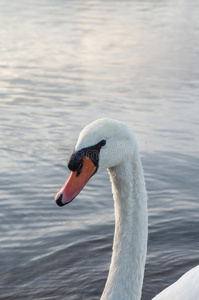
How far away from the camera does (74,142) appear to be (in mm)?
9062

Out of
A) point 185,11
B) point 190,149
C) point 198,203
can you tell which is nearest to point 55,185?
point 198,203

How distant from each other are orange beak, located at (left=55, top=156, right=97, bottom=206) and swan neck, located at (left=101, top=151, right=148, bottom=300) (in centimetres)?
34

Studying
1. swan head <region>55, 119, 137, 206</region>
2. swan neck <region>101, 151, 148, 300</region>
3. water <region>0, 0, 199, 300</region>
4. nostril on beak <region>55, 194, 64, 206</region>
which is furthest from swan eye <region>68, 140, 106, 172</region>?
water <region>0, 0, 199, 300</region>

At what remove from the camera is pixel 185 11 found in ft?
99.5

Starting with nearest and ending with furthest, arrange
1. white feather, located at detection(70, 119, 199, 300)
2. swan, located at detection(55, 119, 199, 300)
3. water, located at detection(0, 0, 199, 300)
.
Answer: swan, located at detection(55, 119, 199, 300), white feather, located at detection(70, 119, 199, 300), water, located at detection(0, 0, 199, 300)

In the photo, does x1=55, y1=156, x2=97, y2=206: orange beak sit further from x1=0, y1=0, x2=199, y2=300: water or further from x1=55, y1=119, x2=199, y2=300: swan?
x1=0, y1=0, x2=199, y2=300: water

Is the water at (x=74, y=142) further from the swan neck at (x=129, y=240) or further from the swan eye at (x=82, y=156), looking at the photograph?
the swan eye at (x=82, y=156)

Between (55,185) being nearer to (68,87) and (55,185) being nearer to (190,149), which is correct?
(190,149)

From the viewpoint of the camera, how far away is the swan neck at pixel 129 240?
3.73 m

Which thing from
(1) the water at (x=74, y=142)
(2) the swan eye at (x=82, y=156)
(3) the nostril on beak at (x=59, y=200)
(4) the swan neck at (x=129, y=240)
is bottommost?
(1) the water at (x=74, y=142)

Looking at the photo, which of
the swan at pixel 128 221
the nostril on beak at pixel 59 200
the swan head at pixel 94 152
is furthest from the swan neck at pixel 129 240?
the nostril on beak at pixel 59 200

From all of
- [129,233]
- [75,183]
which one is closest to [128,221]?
[129,233]

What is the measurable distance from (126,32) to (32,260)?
662 inches

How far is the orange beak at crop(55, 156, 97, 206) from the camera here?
3295 mm
